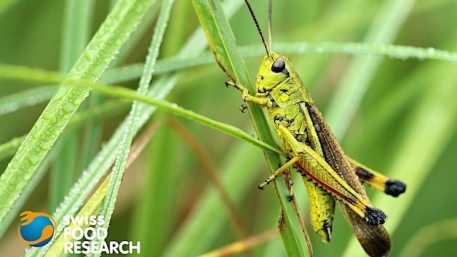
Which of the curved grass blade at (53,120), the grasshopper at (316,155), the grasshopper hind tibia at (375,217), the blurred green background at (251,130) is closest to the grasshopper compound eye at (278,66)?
the grasshopper at (316,155)

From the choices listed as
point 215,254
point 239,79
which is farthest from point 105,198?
point 215,254

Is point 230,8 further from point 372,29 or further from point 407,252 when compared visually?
point 407,252

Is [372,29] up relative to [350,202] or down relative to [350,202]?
up

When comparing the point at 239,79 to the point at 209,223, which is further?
the point at 209,223

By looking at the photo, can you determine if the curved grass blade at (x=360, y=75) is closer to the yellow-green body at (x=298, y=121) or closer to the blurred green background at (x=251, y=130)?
the blurred green background at (x=251, y=130)

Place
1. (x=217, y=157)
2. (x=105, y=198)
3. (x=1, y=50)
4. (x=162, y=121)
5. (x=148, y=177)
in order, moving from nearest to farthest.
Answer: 1. (x=105, y=198)
2. (x=162, y=121)
3. (x=148, y=177)
4. (x=1, y=50)
5. (x=217, y=157)

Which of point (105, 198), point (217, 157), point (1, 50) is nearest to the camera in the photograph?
point (105, 198)

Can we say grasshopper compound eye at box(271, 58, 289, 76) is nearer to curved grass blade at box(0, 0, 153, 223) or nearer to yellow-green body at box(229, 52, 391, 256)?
yellow-green body at box(229, 52, 391, 256)
